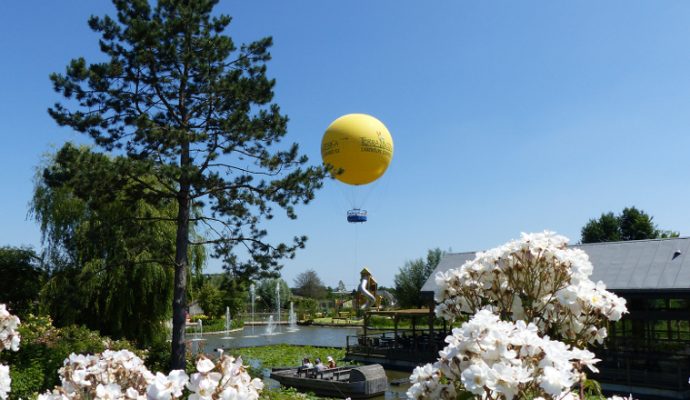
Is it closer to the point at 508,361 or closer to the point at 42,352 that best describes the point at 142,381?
the point at 508,361

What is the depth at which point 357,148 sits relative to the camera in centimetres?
2216

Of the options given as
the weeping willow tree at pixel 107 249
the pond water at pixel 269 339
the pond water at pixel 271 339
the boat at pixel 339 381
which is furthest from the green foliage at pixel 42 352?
the pond water at pixel 271 339

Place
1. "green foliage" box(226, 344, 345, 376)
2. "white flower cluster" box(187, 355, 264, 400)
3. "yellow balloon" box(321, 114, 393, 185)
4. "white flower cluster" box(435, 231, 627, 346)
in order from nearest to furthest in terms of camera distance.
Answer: "white flower cluster" box(187, 355, 264, 400), "white flower cluster" box(435, 231, 627, 346), "yellow balloon" box(321, 114, 393, 185), "green foliage" box(226, 344, 345, 376)

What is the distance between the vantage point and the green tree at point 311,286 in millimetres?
95181

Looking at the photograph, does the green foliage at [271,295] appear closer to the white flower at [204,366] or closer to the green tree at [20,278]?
the green tree at [20,278]

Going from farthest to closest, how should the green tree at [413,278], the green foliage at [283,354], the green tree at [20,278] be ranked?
1. the green tree at [413,278]
2. the green foliage at [283,354]
3. the green tree at [20,278]

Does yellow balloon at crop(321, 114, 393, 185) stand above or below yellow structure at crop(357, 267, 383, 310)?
above

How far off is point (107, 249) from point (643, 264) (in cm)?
1823

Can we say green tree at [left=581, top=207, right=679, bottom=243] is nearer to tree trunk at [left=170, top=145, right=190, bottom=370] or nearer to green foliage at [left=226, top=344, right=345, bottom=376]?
green foliage at [left=226, top=344, right=345, bottom=376]

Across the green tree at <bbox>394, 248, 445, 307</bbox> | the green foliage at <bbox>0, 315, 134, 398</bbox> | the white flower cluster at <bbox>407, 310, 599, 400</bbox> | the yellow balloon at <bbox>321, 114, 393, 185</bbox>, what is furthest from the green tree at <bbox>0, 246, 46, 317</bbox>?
the green tree at <bbox>394, 248, 445, 307</bbox>

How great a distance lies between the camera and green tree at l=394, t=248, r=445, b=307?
51.3 m

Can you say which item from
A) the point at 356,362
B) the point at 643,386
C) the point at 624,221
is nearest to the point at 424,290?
the point at 356,362

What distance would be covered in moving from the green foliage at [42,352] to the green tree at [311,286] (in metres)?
79.9

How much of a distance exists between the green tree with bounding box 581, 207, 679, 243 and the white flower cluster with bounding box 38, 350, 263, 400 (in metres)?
60.5
